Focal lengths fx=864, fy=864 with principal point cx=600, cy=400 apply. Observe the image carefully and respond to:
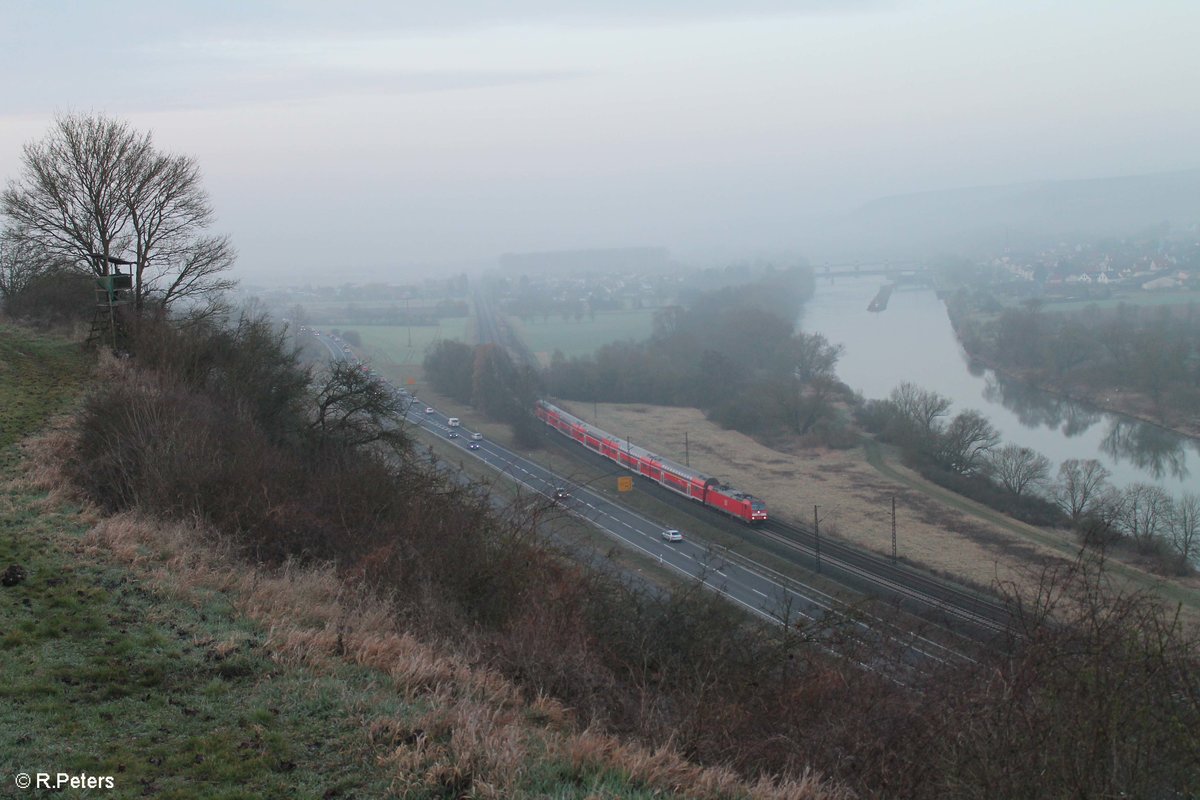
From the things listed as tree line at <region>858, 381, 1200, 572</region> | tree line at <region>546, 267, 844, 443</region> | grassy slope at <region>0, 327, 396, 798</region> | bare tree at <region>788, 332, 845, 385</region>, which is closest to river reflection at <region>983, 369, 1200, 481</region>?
tree line at <region>858, 381, 1200, 572</region>

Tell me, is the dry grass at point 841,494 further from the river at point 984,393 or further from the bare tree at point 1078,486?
the river at point 984,393

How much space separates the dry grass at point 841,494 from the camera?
484 inches

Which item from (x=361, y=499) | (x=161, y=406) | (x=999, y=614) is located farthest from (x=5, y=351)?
(x=999, y=614)

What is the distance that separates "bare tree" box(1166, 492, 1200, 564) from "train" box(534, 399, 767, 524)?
19.5 ft

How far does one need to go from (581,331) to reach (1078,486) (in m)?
17.0

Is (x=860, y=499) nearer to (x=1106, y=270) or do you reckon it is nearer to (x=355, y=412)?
(x=355, y=412)

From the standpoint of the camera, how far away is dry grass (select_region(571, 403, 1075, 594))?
484 inches

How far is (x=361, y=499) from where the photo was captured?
7465 mm

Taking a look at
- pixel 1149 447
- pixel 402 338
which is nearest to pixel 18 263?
pixel 402 338

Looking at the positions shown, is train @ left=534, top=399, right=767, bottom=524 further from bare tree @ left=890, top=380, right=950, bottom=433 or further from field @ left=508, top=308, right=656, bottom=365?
bare tree @ left=890, top=380, right=950, bottom=433

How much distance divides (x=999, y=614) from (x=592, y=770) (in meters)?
7.97

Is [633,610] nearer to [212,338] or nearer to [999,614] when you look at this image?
[999,614]

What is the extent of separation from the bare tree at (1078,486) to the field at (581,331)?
12868 mm

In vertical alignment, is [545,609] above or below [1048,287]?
below
